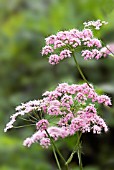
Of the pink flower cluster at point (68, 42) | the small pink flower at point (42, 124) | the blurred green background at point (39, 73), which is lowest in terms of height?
the small pink flower at point (42, 124)


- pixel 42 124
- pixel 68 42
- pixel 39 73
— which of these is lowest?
pixel 42 124

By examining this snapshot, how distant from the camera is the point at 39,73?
5.54 m

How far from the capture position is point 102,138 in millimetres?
5012

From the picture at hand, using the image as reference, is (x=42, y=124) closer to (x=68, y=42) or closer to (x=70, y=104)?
(x=70, y=104)

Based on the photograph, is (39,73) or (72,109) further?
(39,73)

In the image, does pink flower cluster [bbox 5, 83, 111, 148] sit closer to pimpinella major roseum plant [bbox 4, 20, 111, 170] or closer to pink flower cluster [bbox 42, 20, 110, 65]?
pimpinella major roseum plant [bbox 4, 20, 111, 170]

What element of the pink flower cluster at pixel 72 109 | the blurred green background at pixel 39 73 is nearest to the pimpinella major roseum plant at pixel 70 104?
the pink flower cluster at pixel 72 109

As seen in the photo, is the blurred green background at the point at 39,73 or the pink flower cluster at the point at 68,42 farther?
the blurred green background at the point at 39,73

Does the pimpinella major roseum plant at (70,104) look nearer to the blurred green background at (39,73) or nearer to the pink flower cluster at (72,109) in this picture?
the pink flower cluster at (72,109)

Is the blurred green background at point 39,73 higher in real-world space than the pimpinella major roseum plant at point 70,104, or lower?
higher

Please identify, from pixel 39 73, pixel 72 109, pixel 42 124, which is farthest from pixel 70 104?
pixel 39 73

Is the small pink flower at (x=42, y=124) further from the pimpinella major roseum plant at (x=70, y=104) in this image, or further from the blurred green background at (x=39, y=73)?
the blurred green background at (x=39, y=73)

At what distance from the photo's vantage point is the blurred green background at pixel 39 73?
455cm

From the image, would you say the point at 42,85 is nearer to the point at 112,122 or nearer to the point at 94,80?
the point at 94,80
